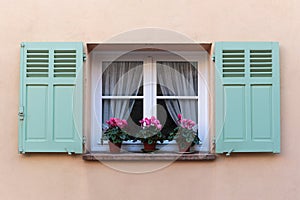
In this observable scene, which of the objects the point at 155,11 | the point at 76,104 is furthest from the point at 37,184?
the point at 155,11

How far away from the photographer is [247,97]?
459cm

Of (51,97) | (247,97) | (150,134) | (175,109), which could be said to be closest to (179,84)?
(175,109)

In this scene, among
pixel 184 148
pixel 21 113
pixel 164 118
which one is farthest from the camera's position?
pixel 164 118

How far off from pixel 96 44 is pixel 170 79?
A: 2.83 feet

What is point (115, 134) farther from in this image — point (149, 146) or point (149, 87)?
point (149, 87)

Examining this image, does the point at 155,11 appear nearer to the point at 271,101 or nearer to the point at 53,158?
the point at 271,101

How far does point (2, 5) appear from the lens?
471 cm

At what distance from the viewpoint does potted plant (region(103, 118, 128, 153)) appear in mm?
4703

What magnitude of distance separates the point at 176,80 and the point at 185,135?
0.63m

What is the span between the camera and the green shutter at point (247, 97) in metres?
4.57

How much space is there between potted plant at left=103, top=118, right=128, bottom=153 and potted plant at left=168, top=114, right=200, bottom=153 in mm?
472

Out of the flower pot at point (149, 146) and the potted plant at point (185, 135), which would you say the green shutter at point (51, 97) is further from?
the potted plant at point (185, 135)

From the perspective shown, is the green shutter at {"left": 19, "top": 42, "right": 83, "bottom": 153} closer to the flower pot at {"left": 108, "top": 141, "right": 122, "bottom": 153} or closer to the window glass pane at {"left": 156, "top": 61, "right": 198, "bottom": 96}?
the flower pot at {"left": 108, "top": 141, "right": 122, "bottom": 153}

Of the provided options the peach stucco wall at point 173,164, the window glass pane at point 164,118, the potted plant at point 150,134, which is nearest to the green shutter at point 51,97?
the peach stucco wall at point 173,164
